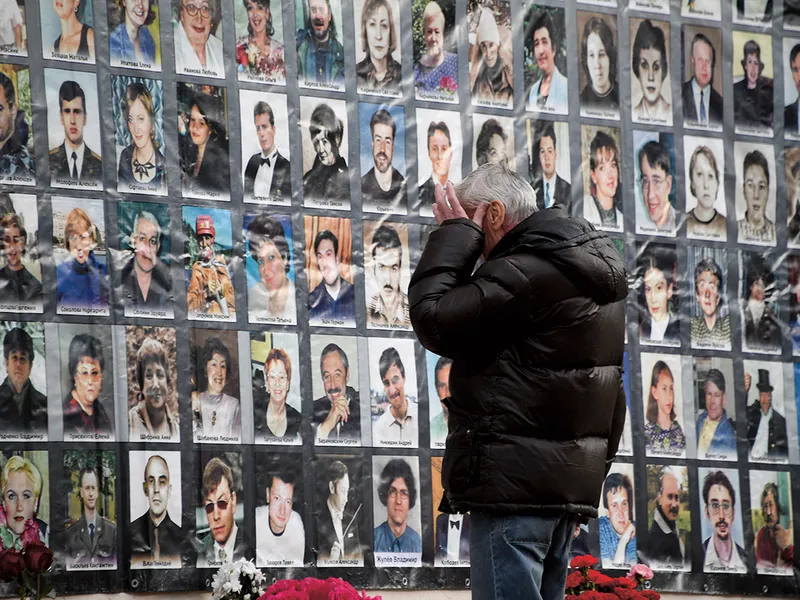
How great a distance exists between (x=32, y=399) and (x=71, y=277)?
0.51 m

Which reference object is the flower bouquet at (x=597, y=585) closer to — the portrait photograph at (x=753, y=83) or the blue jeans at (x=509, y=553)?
the blue jeans at (x=509, y=553)

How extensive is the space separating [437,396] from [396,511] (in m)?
0.55

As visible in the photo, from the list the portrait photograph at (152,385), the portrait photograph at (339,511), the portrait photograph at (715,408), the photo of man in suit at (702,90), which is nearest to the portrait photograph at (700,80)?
Result: the photo of man in suit at (702,90)

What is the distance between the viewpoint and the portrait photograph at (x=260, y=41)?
5371 millimetres

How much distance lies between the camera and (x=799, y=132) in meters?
6.33

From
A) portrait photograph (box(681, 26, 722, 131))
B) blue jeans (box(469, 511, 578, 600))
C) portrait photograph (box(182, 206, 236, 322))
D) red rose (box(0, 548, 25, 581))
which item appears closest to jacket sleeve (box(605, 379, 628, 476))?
blue jeans (box(469, 511, 578, 600))

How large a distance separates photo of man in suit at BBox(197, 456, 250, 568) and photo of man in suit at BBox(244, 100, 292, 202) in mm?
1170

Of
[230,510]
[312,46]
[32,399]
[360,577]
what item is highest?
[312,46]

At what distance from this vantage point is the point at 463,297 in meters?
2.94

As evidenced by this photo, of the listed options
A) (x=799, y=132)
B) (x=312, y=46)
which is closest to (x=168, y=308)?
(x=312, y=46)

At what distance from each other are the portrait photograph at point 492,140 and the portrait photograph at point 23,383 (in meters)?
2.16

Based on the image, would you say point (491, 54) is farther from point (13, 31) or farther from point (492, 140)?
point (13, 31)

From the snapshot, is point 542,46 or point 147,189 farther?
point 542,46

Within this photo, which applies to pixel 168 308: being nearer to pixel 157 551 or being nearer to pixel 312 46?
pixel 157 551
